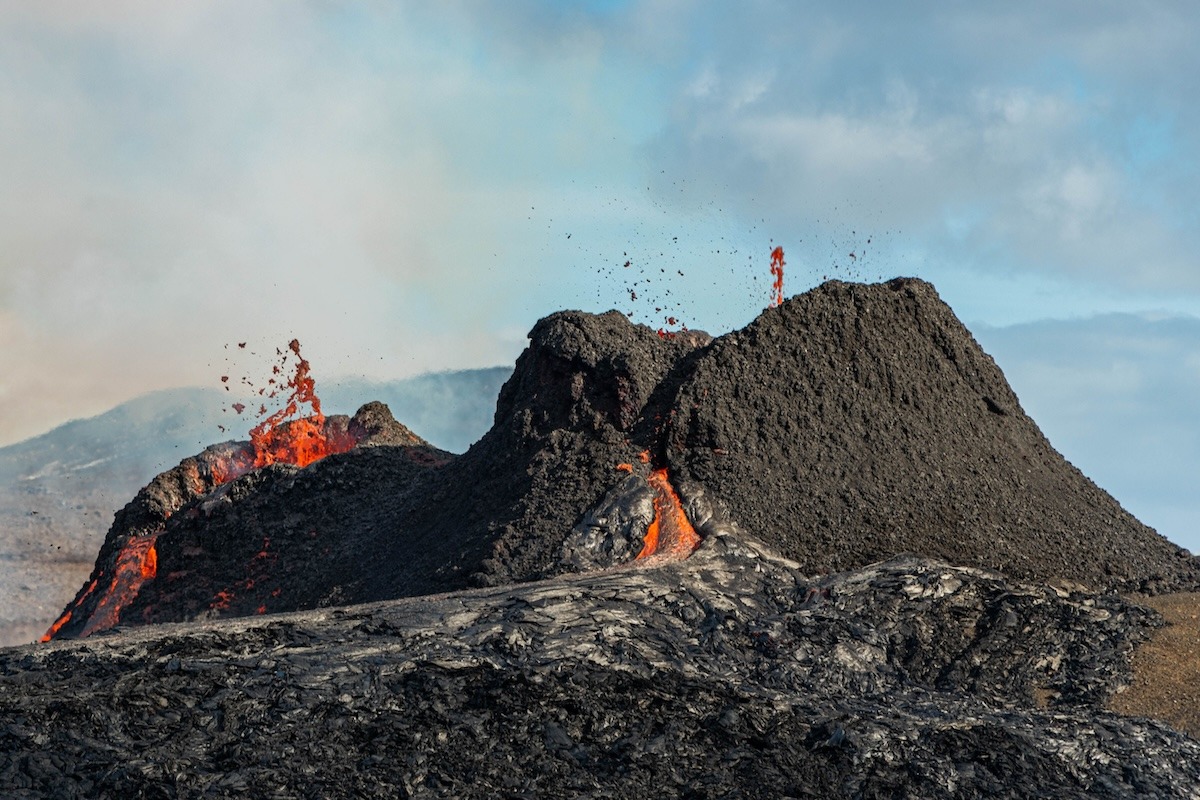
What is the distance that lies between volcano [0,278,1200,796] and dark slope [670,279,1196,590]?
0.17 ft

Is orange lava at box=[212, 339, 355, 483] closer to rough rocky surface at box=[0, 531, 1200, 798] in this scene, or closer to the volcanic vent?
the volcanic vent

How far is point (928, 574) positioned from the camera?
50.6 feet

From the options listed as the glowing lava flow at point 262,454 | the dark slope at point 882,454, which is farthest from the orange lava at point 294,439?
the dark slope at point 882,454

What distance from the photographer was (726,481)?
16.9 metres

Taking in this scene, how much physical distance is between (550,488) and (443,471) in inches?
165

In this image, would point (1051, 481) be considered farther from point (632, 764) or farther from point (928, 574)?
point (632, 764)

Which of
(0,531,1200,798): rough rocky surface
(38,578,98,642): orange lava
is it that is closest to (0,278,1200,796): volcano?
(0,531,1200,798): rough rocky surface

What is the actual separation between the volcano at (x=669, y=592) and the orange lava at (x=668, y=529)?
0.06 meters

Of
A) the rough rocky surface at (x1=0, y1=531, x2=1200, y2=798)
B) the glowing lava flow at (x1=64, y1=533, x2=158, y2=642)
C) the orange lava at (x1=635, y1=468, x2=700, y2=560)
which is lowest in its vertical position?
the rough rocky surface at (x1=0, y1=531, x2=1200, y2=798)

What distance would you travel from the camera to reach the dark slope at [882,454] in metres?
16.9

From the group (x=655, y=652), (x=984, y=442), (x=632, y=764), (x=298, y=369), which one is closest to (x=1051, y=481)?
(x=984, y=442)

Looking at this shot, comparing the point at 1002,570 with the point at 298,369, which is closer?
the point at 1002,570

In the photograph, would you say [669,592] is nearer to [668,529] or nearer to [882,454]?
[668,529]

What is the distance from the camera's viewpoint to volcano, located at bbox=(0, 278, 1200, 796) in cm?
1112
